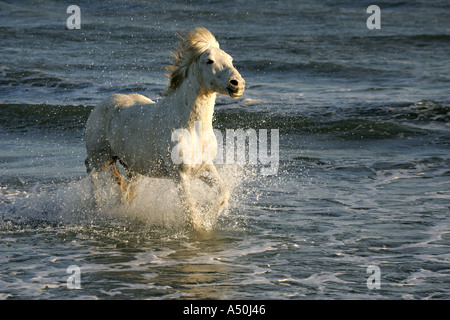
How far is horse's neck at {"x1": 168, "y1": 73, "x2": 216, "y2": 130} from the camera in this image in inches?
269

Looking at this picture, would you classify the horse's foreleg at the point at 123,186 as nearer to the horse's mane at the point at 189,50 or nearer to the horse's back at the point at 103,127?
the horse's back at the point at 103,127

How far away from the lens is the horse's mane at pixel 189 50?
6.82 meters

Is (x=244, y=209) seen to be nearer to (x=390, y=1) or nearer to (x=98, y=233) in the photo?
(x=98, y=233)

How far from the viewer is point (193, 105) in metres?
6.86

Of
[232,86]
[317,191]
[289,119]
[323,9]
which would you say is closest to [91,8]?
[323,9]

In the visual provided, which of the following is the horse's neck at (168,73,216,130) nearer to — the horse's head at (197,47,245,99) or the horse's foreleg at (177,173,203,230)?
the horse's head at (197,47,245,99)

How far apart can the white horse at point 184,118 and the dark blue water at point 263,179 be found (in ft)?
1.90

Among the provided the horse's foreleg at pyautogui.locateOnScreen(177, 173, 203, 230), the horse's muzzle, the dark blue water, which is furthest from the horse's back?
the horse's muzzle

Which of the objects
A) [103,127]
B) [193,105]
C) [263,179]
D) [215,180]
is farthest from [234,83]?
[263,179]

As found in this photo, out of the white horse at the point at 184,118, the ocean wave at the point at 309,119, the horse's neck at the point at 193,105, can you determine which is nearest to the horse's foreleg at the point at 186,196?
the white horse at the point at 184,118

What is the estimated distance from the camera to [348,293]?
5.59 metres

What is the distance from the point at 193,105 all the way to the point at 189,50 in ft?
1.70

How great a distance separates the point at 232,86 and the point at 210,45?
2.24 feet

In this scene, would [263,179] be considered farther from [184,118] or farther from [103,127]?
[184,118]
